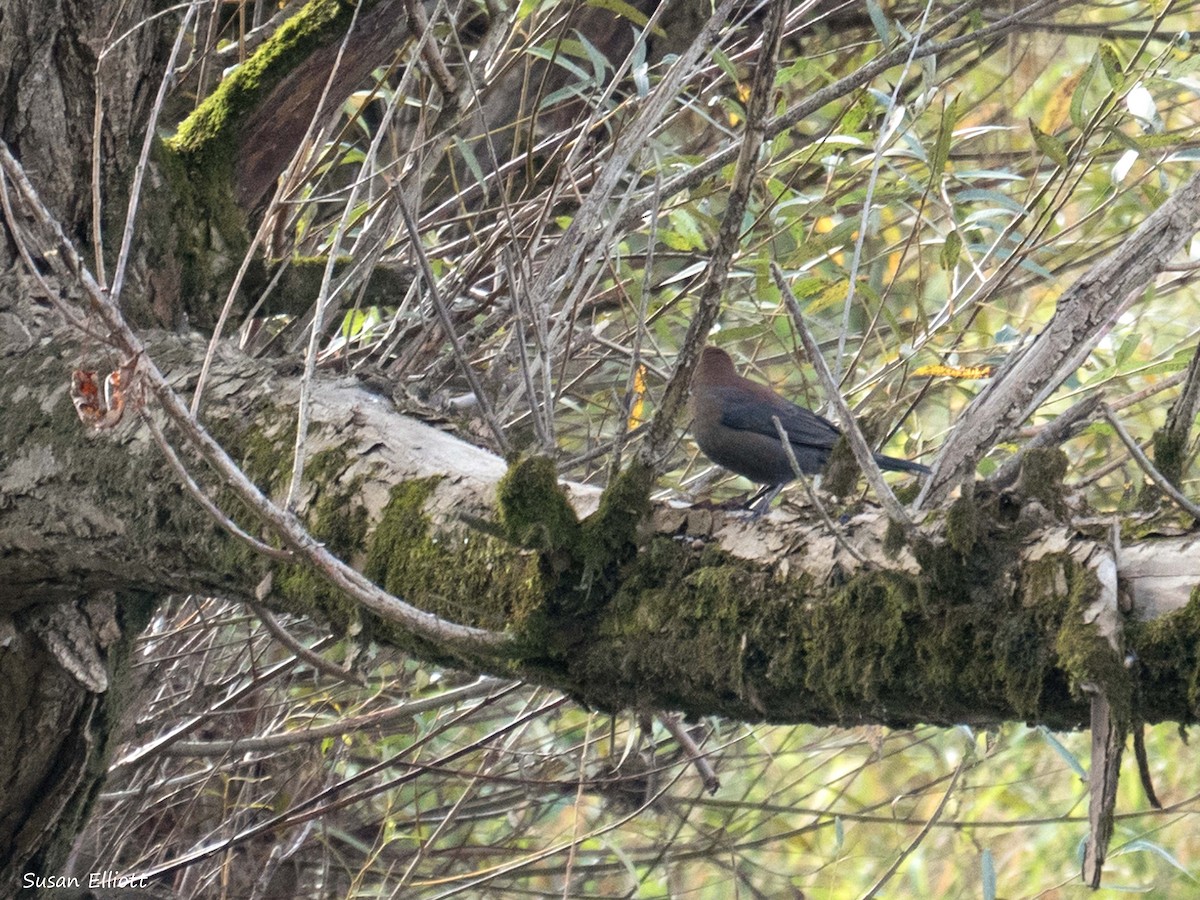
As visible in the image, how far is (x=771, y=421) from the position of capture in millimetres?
3584

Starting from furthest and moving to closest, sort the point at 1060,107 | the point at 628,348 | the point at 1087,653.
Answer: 1. the point at 1060,107
2. the point at 628,348
3. the point at 1087,653

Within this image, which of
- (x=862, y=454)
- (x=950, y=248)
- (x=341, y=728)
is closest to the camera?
(x=862, y=454)

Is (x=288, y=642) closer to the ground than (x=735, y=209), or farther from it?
closer to the ground

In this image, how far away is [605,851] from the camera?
4.18 metres

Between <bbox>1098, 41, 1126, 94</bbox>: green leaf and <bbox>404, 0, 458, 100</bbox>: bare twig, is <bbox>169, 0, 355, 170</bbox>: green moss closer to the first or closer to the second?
<bbox>404, 0, 458, 100</bbox>: bare twig

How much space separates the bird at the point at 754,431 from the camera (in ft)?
11.5

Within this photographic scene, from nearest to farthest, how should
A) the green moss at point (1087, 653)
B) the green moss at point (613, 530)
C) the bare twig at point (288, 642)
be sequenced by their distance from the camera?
the green moss at point (1087, 653), the green moss at point (613, 530), the bare twig at point (288, 642)

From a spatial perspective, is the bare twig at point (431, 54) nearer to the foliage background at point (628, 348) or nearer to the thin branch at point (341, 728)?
the foliage background at point (628, 348)

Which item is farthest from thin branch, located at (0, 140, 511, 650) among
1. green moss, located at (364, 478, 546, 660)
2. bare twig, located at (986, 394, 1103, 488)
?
bare twig, located at (986, 394, 1103, 488)

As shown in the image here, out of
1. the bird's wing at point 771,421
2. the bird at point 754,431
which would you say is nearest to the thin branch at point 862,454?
the bird at point 754,431

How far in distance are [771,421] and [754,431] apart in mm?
98

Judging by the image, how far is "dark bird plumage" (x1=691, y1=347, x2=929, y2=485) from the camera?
3.50 metres

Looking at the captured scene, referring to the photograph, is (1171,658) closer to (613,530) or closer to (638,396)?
(613,530)

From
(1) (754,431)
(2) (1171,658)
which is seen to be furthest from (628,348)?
(2) (1171,658)
